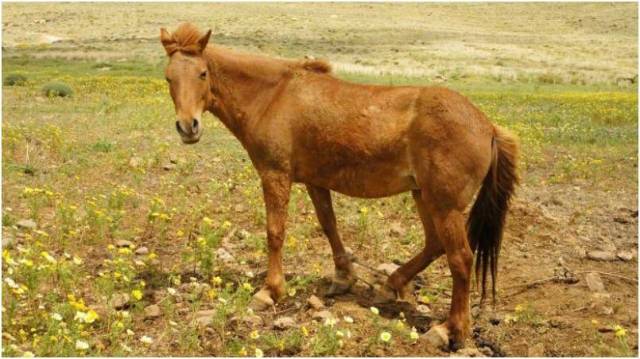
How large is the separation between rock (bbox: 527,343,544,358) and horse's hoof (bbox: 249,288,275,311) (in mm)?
2491

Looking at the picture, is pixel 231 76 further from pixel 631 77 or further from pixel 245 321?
pixel 631 77

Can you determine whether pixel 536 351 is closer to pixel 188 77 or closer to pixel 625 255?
pixel 625 255

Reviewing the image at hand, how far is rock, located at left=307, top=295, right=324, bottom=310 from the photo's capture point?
660 cm

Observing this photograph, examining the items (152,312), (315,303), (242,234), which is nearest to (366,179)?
(315,303)

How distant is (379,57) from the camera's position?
53.7 meters

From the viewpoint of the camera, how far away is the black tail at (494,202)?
6613 mm

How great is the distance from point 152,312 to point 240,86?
248 centimetres

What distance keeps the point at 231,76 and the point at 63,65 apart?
3644 centimetres

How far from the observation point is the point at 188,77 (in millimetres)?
6617

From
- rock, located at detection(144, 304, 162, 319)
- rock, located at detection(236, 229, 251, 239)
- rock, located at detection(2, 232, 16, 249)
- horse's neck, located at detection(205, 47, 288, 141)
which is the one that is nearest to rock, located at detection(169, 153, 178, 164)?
rock, located at detection(236, 229, 251, 239)

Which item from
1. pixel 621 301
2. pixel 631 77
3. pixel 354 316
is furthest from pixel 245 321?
pixel 631 77

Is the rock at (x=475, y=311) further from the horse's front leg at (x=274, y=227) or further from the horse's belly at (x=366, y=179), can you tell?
the horse's front leg at (x=274, y=227)

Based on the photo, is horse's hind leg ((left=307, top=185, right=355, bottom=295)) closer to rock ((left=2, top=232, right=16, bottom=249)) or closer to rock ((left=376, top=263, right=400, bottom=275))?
rock ((left=376, top=263, right=400, bottom=275))

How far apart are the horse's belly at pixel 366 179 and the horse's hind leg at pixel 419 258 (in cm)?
41
